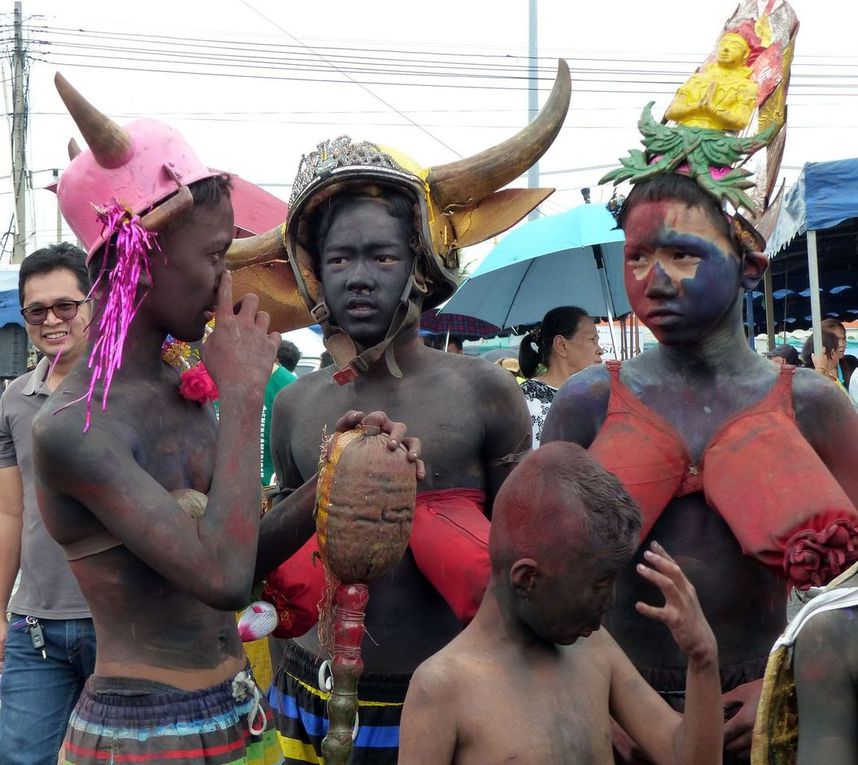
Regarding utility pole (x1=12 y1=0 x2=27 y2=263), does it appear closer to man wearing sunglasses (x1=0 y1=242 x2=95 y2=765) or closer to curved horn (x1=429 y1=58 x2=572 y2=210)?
man wearing sunglasses (x1=0 y1=242 x2=95 y2=765)

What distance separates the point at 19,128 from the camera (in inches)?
875

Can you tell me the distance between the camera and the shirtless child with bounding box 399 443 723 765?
82.7 inches

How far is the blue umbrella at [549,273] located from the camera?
739 centimetres

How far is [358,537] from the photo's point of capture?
7.39 feet

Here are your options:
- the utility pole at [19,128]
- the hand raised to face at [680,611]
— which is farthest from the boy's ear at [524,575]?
the utility pole at [19,128]

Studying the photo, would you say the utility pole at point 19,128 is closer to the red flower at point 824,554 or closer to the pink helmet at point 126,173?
the pink helmet at point 126,173

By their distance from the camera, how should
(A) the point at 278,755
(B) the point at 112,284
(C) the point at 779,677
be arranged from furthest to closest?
(A) the point at 278,755 < (B) the point at 112,284 < (C) the point at 779,677

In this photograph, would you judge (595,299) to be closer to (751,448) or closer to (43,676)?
(43,676)

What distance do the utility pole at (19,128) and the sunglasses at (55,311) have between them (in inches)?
752

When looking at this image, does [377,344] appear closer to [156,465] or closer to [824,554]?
[156,465]

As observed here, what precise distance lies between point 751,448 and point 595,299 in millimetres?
5520

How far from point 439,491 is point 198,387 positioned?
0.73 metres

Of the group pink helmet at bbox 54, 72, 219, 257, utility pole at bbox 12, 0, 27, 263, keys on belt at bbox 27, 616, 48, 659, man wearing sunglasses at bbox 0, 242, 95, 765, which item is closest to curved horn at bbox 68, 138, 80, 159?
pink helmet at bbox 54, 72, 219, 257

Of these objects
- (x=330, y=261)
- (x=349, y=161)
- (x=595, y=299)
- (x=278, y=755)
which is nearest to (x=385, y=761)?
(x=278, y=755)
